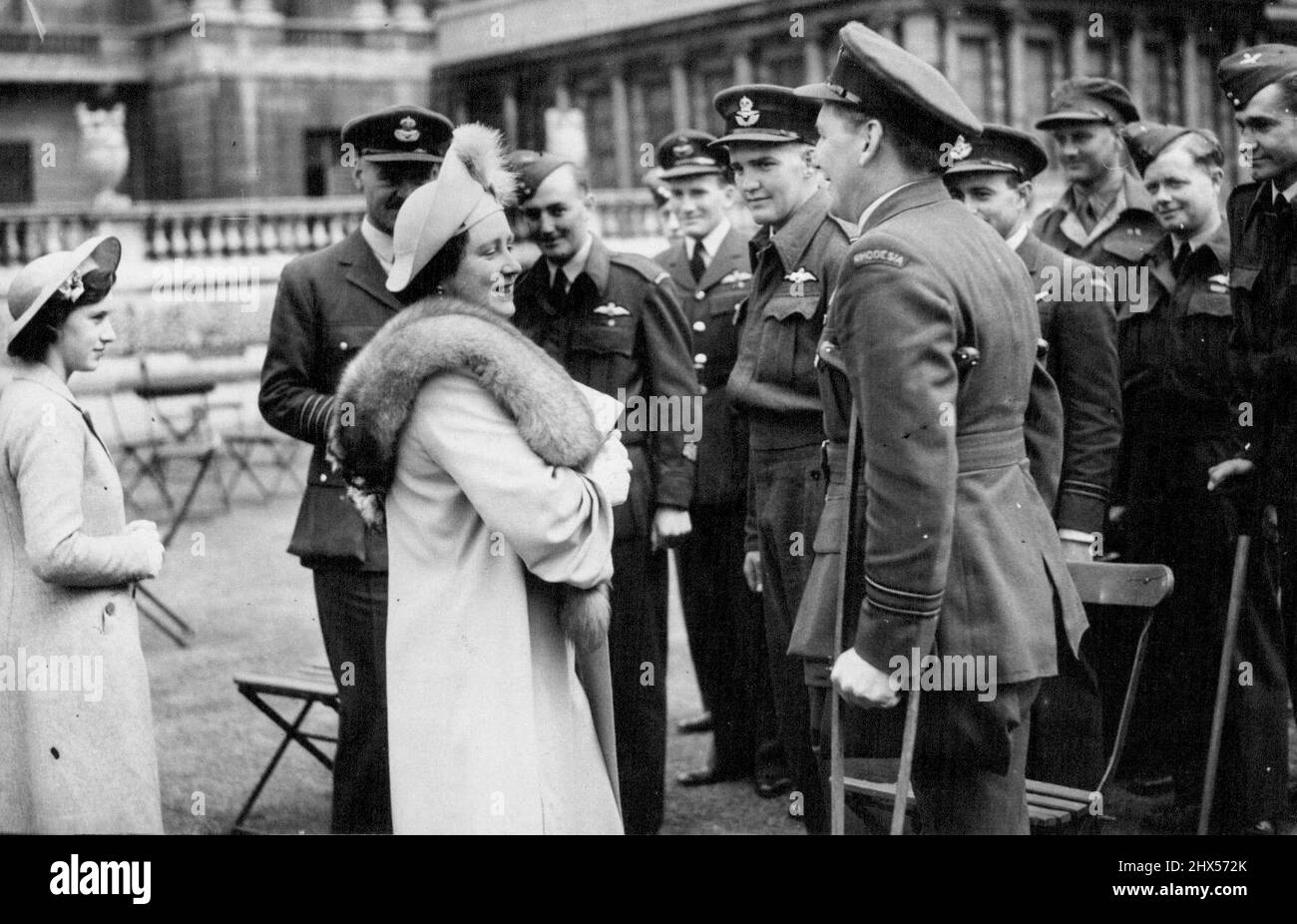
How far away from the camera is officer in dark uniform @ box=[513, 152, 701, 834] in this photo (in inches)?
220

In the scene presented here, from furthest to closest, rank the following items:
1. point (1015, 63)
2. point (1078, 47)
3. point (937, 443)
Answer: point (1078, 47), point (1015, 63), point (937, 443)

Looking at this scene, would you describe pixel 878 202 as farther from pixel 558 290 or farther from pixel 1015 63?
pixel 1015 63

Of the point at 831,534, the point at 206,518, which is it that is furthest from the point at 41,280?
the point at 206,518

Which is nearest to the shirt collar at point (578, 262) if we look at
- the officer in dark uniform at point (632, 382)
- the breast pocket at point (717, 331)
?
the officer in dark uniform at point (632, 382)

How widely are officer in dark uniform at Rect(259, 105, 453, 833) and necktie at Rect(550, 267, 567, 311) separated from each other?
2.24 feet

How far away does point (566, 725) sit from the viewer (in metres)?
3.87

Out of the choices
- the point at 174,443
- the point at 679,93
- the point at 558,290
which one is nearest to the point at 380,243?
the point at 558,290

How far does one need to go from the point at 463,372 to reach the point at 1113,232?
381cm

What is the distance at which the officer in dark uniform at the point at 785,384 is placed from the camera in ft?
16.6

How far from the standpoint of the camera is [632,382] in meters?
5.75
